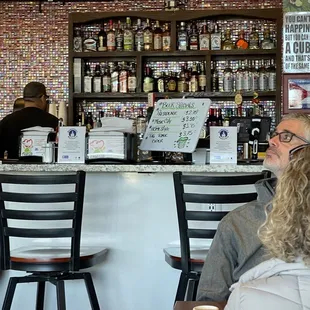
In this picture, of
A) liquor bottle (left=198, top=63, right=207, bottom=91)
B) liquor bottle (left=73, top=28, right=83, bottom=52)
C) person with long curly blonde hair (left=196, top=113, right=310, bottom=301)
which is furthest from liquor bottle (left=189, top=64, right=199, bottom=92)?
person with long curly blonde hair (left=196, top=113, right=310, bottom=301)

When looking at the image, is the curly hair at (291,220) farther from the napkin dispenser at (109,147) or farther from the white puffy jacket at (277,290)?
the napkin dispenser at (109,147)

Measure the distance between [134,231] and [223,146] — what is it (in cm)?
64

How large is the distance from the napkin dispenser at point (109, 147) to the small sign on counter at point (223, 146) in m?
0.43

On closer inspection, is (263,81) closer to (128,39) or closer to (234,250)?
(128,39)

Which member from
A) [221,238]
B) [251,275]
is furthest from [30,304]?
[251,275]

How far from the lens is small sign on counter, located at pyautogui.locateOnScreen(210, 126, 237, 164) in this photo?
3291 millimetres

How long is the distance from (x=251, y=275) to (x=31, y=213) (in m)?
1.61

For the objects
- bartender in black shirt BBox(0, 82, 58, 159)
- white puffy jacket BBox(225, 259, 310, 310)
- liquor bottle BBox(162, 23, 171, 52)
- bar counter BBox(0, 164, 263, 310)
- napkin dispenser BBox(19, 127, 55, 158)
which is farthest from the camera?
liquor bottle BBox(162, 23, 171, 52)

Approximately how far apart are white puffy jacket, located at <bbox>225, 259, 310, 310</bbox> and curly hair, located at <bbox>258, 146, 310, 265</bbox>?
2 centimetres

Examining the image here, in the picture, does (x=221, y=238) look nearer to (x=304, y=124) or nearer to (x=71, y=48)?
(x=304, y=124)

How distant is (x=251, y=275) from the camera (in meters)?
1.24

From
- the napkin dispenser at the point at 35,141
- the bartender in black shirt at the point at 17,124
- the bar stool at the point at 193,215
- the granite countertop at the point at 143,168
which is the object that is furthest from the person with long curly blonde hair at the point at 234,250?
the bartender in black shirt at the point at 17,124

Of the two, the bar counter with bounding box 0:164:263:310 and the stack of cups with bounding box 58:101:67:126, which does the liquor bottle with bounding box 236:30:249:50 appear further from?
the bar counter with bounding box 0:164:263:310

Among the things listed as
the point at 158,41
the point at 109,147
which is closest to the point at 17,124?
the point at 109,147
